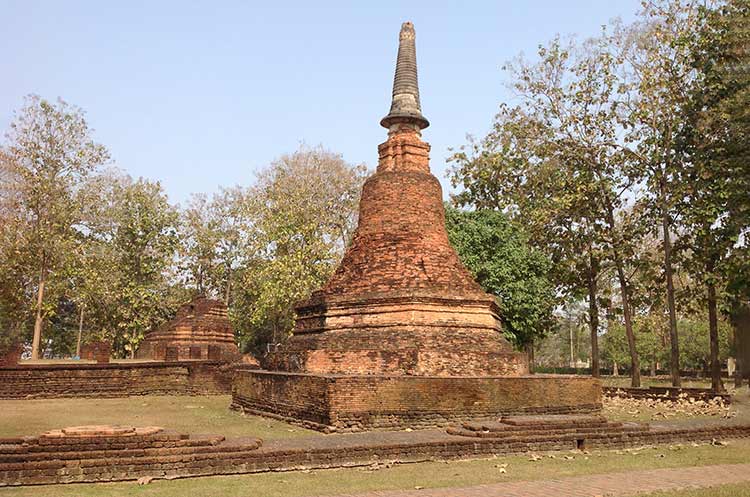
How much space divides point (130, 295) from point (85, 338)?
1386 centimetres

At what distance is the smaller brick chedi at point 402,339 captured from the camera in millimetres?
12055

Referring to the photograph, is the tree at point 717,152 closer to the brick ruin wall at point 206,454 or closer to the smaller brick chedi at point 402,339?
the smaller brick chedi at point 402,339

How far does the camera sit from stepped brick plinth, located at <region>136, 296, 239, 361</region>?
94.5 ft

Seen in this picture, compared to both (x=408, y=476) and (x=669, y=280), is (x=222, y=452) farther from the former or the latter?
(x=669, y=280)

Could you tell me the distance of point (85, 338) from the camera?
4372cm

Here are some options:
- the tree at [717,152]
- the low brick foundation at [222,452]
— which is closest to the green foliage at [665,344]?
the tree at [717,152]

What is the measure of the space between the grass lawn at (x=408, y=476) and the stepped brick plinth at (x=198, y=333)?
20.8 m

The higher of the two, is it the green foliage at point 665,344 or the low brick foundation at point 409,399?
the green foliage at point 665,344

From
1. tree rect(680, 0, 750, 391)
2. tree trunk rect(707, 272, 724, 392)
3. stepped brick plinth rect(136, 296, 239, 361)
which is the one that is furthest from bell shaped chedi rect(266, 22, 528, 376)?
stepped brick plinth rect(136, 296, 239, 361)

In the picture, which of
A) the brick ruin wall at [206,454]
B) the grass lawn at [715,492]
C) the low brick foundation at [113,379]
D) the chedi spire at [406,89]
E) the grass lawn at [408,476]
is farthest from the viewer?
the low brick foundation at [113,379]

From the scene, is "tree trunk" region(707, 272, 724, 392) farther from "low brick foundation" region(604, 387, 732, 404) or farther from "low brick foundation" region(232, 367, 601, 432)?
"low brick foundation" region(232, 367, 601, 432)

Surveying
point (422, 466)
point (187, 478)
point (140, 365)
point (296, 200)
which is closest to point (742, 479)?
point (422, 466)

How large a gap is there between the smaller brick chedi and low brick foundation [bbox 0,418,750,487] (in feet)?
7.01

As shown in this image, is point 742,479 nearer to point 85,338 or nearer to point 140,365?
point 140,365
